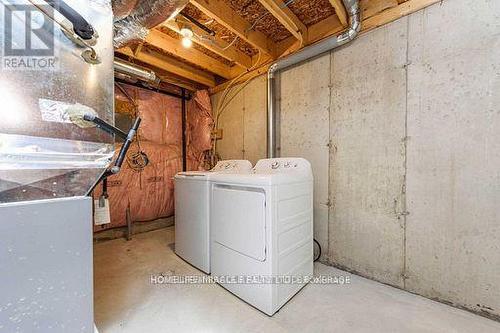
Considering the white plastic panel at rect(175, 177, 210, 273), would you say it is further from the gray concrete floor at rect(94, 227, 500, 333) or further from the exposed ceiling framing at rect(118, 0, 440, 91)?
the exposed ceiling framing at rect(118, 0, 440, 91)

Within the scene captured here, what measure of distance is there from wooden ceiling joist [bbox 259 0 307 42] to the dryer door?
5.23 feet

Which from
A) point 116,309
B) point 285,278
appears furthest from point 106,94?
point 285,278

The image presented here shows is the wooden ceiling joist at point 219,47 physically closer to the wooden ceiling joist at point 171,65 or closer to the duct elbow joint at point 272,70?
the duct elbow joint at point 272,70

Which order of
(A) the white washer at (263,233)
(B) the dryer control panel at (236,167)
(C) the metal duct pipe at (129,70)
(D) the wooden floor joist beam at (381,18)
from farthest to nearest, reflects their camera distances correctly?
(B) the dryer control panel at (236,167) → (C) the metal duct pipe at (129,70) → (D) the wooden floor joist beam at (381,18) → (A) the white washer at (263,233)

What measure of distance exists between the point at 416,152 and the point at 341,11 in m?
1.41

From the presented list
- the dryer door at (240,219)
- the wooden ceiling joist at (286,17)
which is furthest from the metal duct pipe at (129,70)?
the dryer door at (240,219)

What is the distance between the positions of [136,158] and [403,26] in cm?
357

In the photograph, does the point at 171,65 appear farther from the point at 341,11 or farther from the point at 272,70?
the point at 341,11

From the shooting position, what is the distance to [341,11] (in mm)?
1936

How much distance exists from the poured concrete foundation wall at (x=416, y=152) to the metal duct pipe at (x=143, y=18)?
1.51 m

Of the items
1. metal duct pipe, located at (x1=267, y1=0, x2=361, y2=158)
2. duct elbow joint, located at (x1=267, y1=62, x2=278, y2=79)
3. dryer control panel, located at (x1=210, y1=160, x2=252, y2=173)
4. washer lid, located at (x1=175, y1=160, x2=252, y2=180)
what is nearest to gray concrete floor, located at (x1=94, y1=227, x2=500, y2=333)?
washer lid, located at (x1=175, y1=160, x2=252, y2=180)

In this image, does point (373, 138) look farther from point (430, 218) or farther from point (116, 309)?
point (116, 309)

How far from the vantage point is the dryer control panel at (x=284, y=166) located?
201 cm

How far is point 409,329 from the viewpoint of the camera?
1368 millimetres
